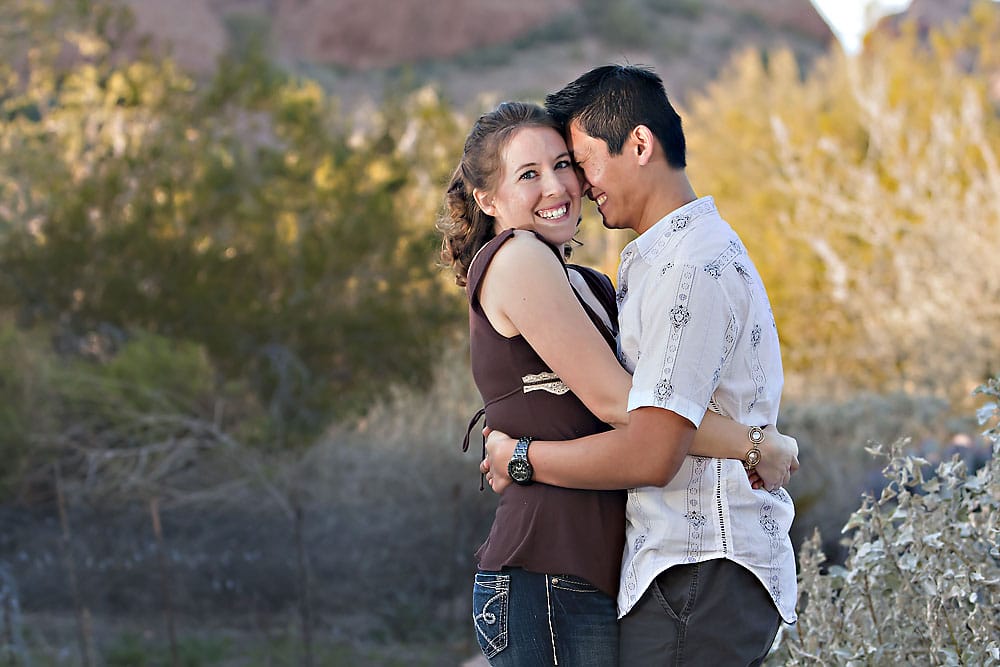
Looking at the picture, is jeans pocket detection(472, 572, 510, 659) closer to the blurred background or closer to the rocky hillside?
the blurred background

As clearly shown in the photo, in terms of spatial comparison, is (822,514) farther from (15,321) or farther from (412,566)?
(15,321)

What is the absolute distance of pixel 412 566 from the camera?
5.95 metres

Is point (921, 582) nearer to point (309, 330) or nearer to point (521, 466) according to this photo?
point (521, 466)

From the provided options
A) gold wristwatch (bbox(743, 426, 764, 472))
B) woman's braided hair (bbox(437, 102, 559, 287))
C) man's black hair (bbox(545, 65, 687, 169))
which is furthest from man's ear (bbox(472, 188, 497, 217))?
gold wristwatch (bbox(743, 426, 764, 472))

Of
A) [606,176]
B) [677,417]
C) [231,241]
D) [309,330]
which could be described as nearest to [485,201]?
[606,176]

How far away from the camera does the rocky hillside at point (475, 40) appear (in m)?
36.8

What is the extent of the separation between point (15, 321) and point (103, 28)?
3825mm

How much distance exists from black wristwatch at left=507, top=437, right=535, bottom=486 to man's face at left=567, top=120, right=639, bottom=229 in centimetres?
39

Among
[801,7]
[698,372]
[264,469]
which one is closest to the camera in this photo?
[698,372]

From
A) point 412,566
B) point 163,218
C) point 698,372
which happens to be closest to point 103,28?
point 163,218

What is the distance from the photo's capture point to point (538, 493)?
1842 mm

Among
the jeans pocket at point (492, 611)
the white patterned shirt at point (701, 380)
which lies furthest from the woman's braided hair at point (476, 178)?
the jeans pocket at point (492, 611)

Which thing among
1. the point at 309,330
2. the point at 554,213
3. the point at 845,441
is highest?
the point at 309,330

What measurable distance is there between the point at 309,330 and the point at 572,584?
598cm
